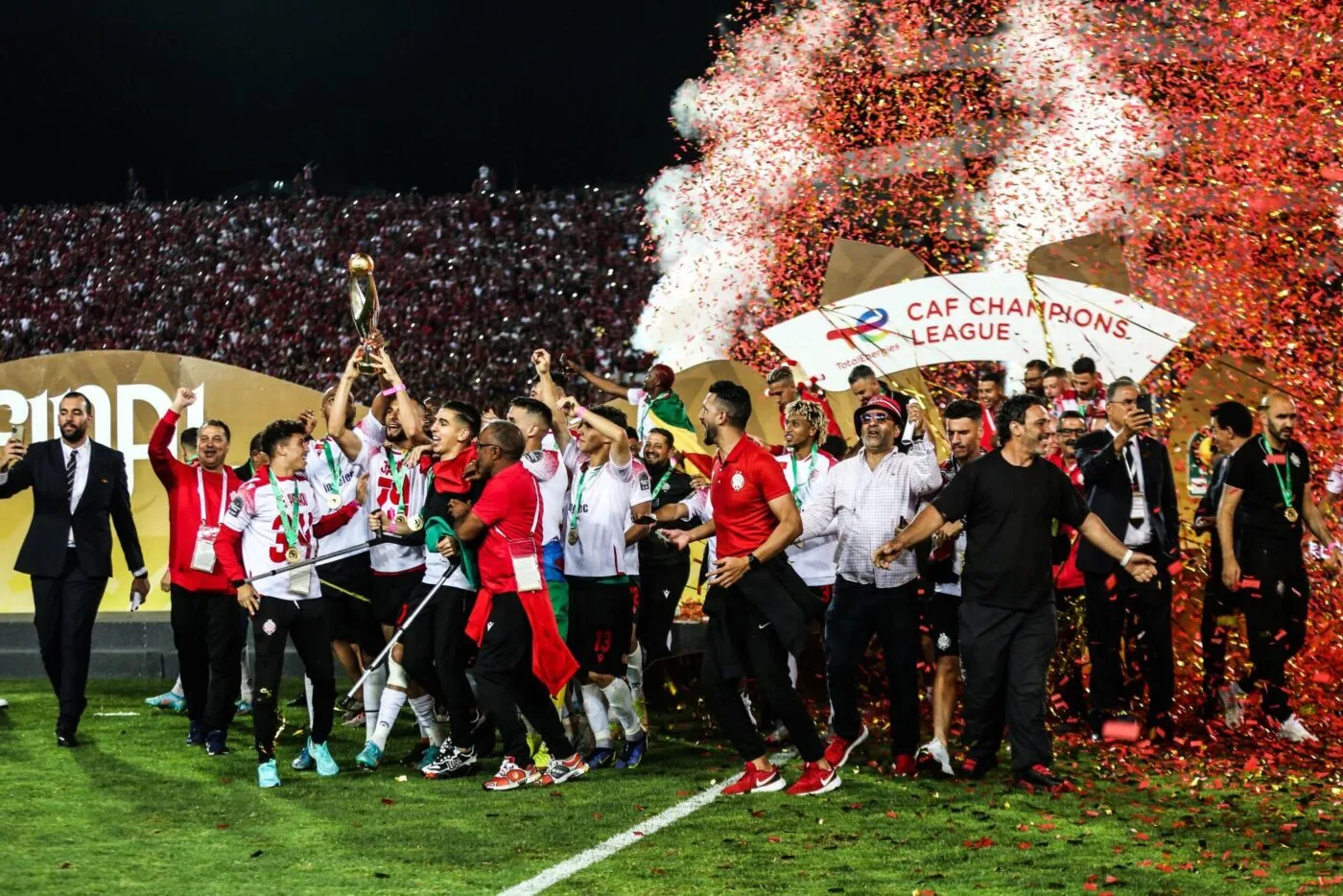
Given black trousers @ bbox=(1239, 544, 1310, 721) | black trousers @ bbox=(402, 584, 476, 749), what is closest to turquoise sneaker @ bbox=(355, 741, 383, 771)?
black trousers @ bbox=(402, 584, 476, 749)

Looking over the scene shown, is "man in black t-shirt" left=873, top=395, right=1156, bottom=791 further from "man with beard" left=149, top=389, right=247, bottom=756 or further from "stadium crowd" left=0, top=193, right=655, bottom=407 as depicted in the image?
"stadium crowd" left=0, top=193, right=655, bottom=407

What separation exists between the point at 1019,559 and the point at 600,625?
215cm

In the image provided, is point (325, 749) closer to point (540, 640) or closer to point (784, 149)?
point (540, 640)

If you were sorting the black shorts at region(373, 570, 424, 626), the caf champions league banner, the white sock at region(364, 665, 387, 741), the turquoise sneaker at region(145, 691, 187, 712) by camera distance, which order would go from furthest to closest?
the caf champions league banner < the turquoise sneaker at region(145, 691, 187, 712) < the black shorts at region(373, 570, 424, 626) < the white sock at region(364, 665, 387, 741)

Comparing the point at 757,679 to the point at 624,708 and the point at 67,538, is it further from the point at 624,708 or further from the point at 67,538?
the point at 67,538

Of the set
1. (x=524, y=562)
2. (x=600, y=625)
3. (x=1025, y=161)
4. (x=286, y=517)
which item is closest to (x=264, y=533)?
(x=286, y=517)

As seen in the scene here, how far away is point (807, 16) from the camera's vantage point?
68.5ft

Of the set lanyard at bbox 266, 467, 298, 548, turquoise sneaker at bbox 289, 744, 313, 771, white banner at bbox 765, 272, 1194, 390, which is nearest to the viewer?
lanyard at bbox 266, 467, 298, 548

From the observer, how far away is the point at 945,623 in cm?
853

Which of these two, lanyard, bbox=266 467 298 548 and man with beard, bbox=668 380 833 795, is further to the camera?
lanyard, bbox=266 467 298 548

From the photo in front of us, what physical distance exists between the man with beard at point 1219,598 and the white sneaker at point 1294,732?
291 mm

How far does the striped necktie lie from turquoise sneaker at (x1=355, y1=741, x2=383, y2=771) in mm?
2406

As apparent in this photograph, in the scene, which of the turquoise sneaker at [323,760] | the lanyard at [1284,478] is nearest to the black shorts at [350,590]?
the turquoise sneaker at [323,760]

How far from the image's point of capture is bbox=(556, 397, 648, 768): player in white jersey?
28.5 feet
